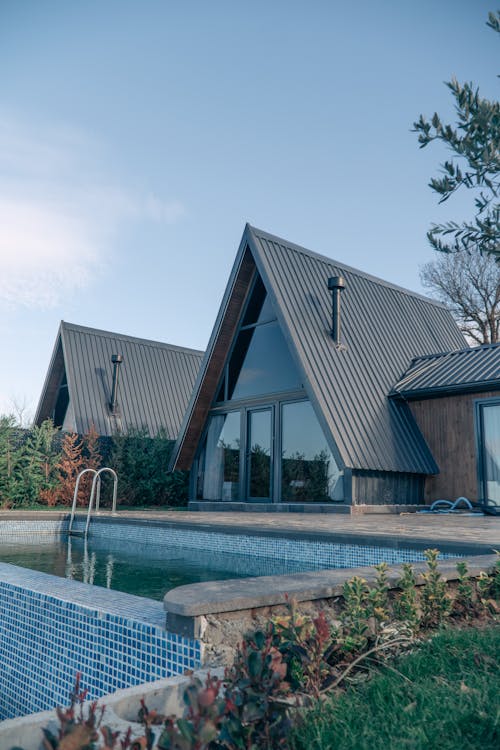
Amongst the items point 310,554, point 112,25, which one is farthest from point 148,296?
point 310,554

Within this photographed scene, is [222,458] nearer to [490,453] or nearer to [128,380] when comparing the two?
[490,453]

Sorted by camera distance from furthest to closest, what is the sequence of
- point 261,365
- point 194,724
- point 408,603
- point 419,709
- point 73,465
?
point 73,465 < point 261,365 < point 408,603 < point 419,709 < point 194,724

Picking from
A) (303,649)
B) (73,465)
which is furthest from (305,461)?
(303,649)

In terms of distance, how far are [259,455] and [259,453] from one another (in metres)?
0.04

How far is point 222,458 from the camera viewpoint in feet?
40.9

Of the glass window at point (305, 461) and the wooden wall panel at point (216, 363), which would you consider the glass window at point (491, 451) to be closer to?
the glass window at point (305, 461)

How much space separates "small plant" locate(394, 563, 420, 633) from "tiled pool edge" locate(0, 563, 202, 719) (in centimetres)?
99

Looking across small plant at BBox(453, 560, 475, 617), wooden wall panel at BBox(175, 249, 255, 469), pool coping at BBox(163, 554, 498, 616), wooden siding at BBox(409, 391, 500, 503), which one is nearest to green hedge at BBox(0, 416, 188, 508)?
wooden wall panel at BBox(175, 249, 255, 469)

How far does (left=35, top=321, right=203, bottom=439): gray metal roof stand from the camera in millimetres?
16484

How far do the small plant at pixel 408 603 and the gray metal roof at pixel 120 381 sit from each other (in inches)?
529

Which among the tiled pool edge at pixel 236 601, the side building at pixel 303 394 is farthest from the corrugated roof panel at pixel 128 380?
the tiled pool edge at pixel 236 601

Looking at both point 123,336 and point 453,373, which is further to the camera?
point 123,336

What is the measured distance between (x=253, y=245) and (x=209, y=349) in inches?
91.7

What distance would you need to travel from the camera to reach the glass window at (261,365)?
1139 centimetres
